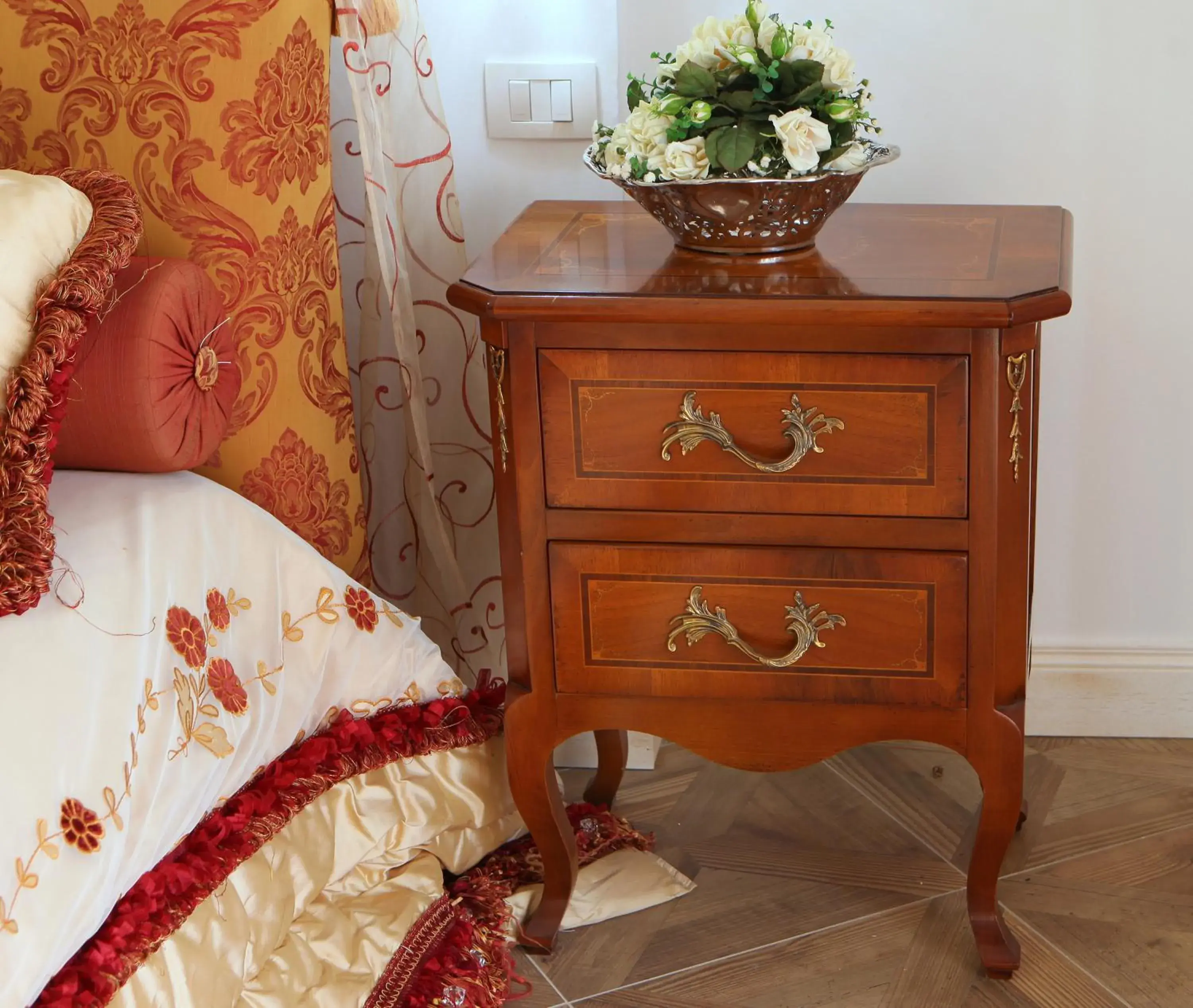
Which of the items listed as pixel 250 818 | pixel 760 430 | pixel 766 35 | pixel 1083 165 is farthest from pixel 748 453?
pixel 1083 165

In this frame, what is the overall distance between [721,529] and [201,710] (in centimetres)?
51

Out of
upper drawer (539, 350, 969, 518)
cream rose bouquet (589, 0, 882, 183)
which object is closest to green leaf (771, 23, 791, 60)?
cream rose bouquet (589, 0, 882, 183)

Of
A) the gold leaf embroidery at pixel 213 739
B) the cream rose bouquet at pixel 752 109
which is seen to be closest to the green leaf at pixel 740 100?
the cream rose bouquet at pixel 752 109

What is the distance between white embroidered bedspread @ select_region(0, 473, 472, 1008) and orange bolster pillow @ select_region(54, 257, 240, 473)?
0.04 meters

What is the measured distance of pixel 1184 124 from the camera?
1.57 meters

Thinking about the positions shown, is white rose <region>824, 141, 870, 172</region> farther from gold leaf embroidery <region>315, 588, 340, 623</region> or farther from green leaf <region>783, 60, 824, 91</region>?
gold leaf embroidery <region>315, 588, 340, 623</region>

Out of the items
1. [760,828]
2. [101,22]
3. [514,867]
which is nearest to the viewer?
[101,22]

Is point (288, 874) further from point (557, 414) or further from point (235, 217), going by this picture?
point (235, 217)

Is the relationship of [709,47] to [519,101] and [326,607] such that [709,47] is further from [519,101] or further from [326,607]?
[326,607]

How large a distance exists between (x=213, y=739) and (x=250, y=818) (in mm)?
113

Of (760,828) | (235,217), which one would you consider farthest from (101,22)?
(760,828)

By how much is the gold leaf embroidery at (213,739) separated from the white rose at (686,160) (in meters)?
0.65

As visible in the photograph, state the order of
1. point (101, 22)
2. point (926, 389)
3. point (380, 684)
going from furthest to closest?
point (380, 684) → point (101, 22) → point (926, 389)

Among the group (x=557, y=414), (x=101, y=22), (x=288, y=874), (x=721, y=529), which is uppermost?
(x=101, y=22)
